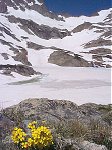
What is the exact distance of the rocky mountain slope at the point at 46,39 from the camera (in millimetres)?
80688

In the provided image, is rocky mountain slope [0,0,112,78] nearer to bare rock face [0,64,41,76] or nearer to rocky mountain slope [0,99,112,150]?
bare rock face [0,64,41,76]

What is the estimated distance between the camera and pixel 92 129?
6242 mm

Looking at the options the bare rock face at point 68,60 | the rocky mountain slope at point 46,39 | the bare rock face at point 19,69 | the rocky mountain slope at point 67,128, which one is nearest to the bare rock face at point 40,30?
the rocky mountain slope at point 46,39

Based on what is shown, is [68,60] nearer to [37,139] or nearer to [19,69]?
[19,69]

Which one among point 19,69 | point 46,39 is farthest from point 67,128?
point 46,39

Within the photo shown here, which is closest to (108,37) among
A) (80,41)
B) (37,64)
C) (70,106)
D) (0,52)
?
(80,41)

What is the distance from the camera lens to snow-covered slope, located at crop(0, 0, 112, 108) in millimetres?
59459

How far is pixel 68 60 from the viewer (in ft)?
Answer: 270

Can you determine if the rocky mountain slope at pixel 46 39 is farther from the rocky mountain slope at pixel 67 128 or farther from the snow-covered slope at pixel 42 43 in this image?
the rocky mountain slope at pixel 67 128

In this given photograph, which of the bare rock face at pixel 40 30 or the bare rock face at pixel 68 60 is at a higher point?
the bare rock face at pixel 40 30

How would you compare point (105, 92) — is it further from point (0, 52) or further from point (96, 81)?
point (0, 52)

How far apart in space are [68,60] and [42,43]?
3951 centimetres

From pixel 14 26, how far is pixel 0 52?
54057 millimetres

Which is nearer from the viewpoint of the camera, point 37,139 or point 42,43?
point 37,139
